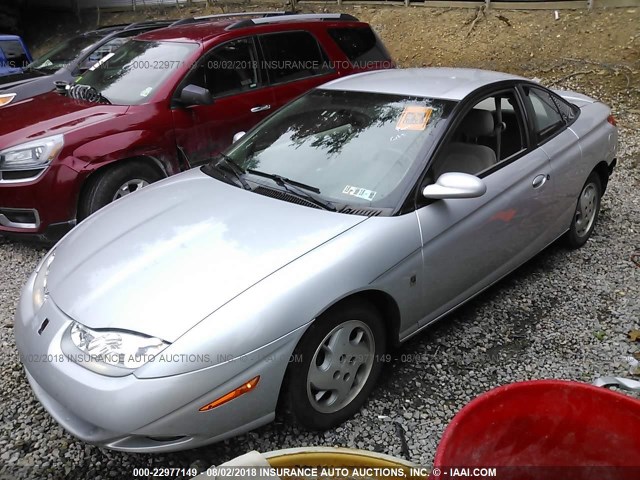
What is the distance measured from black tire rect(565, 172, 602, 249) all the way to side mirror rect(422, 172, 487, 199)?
1750 millimetres

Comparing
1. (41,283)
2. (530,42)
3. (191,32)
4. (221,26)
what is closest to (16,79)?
(191,32)

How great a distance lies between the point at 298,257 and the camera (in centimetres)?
240

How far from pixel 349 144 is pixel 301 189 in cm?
43

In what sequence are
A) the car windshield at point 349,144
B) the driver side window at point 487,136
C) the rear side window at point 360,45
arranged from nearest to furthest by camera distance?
1. the car windshield at point 349,144
2. the driver side window at point 487,136
3. the rear side window at point 360,45

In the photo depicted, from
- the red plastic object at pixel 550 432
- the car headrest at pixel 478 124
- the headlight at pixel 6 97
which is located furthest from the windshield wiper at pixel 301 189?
the headlight at pixel 6 97

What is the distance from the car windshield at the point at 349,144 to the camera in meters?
2.87

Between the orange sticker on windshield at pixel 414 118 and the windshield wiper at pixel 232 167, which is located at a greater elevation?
the orange sticker on windshield at pixel 414 118

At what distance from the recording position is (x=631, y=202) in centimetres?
521

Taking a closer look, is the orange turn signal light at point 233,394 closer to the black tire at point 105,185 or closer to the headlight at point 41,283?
the headlight at point 41,283

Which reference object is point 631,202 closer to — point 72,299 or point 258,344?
point 258,344

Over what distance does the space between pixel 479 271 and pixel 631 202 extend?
9.59 ft

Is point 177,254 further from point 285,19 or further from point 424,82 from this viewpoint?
point 285,19

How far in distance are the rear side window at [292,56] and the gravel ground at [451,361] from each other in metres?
2.76

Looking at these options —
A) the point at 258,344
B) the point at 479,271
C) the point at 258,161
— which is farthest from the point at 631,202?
the point at 258,344
